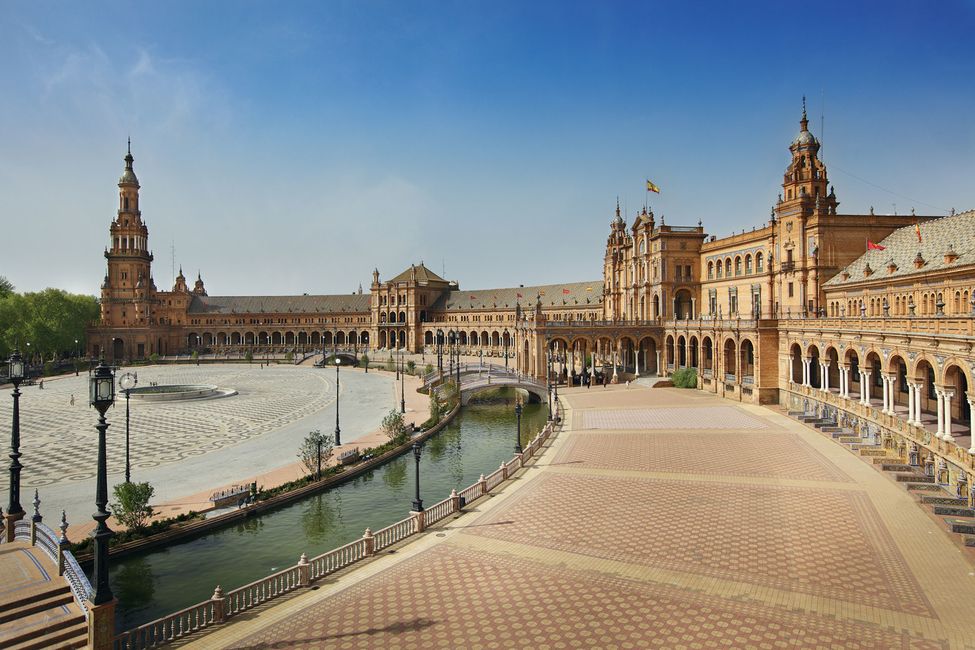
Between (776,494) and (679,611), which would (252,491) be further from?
(776,494)

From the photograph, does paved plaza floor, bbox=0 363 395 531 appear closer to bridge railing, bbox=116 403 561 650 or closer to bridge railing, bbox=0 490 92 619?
bridge railing, bbox=0 490 92 619

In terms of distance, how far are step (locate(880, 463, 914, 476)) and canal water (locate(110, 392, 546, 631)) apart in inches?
785

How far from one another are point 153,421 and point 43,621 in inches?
1528

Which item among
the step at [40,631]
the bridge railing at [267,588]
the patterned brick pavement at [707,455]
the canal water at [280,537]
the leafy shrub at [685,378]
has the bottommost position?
the canal water at [280,537]

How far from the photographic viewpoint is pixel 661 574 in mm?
17719

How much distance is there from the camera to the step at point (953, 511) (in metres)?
21.8

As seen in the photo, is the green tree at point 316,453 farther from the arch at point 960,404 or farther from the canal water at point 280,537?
the arch at point 960,404

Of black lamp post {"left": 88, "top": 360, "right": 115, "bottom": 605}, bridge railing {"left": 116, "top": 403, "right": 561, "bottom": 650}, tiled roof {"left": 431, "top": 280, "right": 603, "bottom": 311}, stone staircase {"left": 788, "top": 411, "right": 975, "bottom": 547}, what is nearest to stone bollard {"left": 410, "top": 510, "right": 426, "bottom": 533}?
bridge railing {"left": 116, "top": 403, "right": 561, "bottom": 650}

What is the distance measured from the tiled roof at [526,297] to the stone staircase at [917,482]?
65.3 meters

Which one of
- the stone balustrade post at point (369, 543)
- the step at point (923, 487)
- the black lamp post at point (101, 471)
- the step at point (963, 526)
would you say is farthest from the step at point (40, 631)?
the step at point (923, 487)

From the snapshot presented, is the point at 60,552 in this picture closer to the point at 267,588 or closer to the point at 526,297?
the point at 267,588

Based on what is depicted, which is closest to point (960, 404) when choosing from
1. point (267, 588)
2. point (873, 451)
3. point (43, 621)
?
point (873, 451)

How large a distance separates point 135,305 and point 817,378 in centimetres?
11873

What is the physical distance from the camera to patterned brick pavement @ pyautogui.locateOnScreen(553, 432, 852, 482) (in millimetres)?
29522
